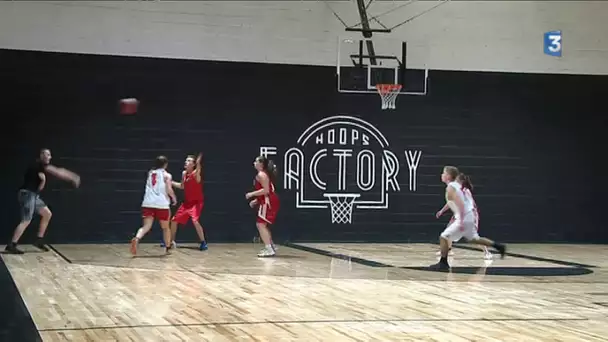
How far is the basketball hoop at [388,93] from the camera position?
1808 centimetres

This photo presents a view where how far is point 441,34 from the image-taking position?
19.0 metres

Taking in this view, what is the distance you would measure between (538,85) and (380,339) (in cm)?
1365

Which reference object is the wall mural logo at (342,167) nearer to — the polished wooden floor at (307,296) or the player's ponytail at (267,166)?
the polished wooden floor at (307,296)

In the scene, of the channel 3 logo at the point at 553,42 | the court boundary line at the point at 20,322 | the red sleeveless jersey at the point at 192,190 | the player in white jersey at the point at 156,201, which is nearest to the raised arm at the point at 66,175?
the red sleeveless jersey at the point at 192,190

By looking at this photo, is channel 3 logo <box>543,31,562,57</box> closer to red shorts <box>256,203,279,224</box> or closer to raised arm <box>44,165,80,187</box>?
red shorts <box>256,203,279,224</box>

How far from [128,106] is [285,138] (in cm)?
323

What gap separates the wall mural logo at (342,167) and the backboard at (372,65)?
0.81 m

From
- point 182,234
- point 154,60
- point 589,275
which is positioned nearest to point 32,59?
point 154,60

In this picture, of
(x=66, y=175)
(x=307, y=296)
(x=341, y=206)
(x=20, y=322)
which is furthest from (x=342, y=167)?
(x=20, y=322)

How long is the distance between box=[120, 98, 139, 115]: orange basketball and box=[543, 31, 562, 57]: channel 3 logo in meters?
8.88

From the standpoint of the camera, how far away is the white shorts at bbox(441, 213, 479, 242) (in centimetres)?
1275

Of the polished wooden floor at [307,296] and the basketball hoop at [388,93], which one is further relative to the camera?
the basketball hoop at [388,93]

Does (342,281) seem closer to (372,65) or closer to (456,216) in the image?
(456,216)

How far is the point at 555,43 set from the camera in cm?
1941
